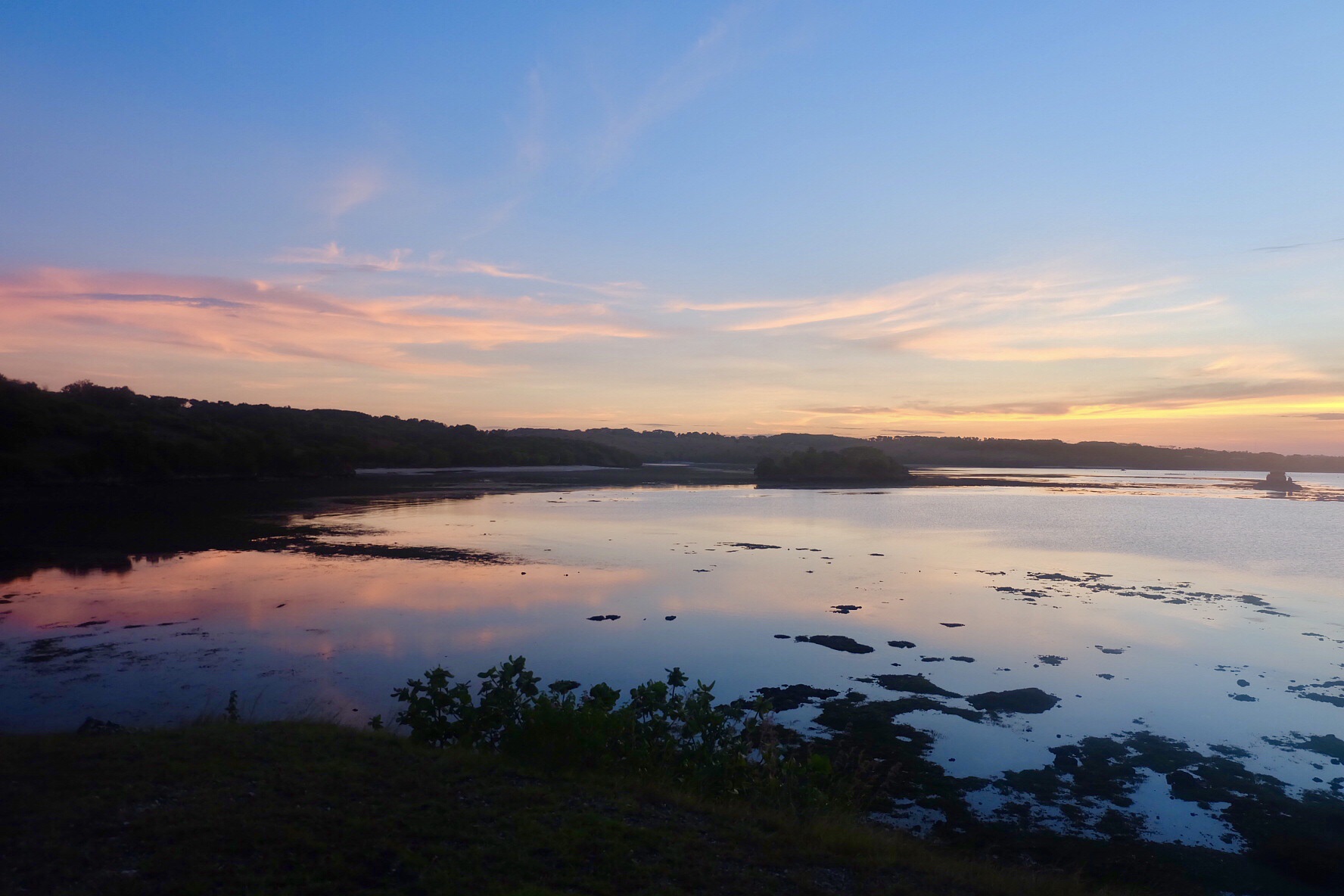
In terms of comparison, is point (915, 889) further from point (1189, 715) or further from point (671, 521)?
point (671, 521)

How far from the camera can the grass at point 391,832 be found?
15.0ft

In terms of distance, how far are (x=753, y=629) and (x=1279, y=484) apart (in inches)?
3069

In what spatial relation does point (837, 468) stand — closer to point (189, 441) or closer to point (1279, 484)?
point (1279, 484)

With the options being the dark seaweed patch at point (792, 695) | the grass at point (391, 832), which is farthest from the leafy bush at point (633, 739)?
the dark seaweed patch at point (792, 695)

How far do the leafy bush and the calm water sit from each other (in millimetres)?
2423

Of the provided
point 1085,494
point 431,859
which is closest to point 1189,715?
point 431,859

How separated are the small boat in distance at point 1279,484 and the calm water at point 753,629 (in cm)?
4932

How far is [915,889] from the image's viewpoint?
512 centimetres

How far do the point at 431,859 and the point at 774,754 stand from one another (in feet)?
11.5

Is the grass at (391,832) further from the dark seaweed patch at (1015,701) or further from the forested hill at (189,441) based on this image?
the forested hill at (189,441)

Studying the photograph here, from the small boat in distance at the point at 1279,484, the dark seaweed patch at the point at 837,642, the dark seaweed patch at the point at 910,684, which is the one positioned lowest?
the dark seaweed patch at the point at 910,684

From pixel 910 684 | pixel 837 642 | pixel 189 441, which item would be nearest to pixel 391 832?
pixel 910 684

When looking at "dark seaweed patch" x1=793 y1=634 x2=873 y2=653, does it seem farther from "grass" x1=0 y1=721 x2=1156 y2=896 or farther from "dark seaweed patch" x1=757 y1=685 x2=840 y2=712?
"grass" x1=0 y1=721 x2=1156 y2=896

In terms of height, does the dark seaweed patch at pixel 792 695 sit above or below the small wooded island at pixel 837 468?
below
